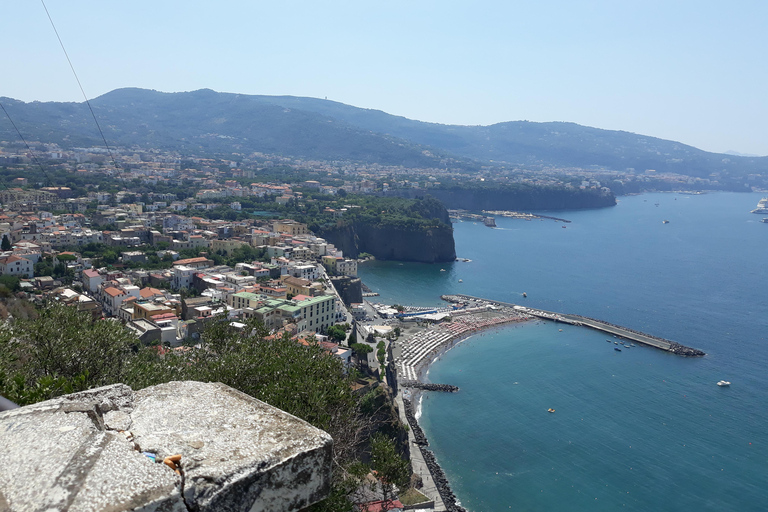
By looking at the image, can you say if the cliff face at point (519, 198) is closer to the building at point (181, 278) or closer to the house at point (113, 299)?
the building at point (181, 278)

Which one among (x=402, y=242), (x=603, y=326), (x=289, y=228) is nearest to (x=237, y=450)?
(x=603, y=326)

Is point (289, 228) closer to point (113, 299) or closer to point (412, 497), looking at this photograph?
point (113, 299)

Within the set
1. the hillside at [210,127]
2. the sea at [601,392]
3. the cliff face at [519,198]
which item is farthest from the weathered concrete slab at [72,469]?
the hillside at [210,127]

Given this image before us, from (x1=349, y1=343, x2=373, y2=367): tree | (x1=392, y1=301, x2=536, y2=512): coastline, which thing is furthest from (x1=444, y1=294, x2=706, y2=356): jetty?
(x1=349, y1=343, x2=373, y2=367): tree

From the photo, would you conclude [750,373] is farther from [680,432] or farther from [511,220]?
[511,220]

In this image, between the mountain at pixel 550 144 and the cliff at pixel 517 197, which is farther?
the mountain at pixel 550 144

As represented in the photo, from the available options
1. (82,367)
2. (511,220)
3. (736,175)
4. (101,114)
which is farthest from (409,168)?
(82,367)

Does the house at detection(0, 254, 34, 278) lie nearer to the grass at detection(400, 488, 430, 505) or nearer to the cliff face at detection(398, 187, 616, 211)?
the grass at detection(400, 488, 430, 505)
